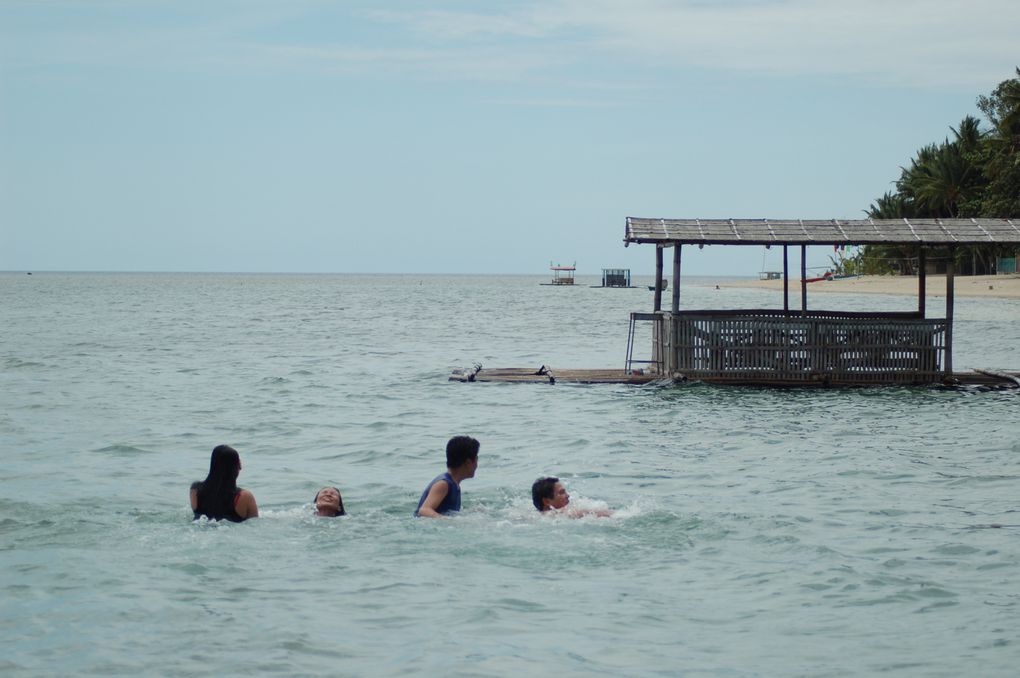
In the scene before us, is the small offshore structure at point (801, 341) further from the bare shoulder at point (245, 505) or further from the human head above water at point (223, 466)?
the human head above water at point (223, 466)

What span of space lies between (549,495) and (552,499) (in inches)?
1.7

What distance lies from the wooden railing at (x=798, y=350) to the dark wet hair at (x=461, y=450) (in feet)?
34.8

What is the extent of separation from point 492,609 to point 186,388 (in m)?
16.9

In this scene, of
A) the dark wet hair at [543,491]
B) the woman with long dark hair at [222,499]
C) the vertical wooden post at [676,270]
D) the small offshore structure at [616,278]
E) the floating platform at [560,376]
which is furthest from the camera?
the small offshore structure at [616,278]

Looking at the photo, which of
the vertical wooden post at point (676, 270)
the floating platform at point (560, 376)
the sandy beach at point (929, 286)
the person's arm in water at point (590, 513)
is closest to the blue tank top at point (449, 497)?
the person's arm in water at point (590, 513)

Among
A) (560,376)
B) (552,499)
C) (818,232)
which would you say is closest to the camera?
(552,499)

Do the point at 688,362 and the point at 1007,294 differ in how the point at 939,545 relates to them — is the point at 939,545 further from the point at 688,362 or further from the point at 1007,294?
the point at 1007,294

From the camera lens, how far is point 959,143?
73.5 meters

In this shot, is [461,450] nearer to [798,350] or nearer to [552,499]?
[552,499]

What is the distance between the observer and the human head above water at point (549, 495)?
1010 centimetres

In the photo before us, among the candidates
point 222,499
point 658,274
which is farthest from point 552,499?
point 658,274

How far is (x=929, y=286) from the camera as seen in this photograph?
82000 mm

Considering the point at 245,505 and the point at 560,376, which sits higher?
the point at 560,376

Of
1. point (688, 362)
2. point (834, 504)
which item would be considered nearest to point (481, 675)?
point (834, 504)
